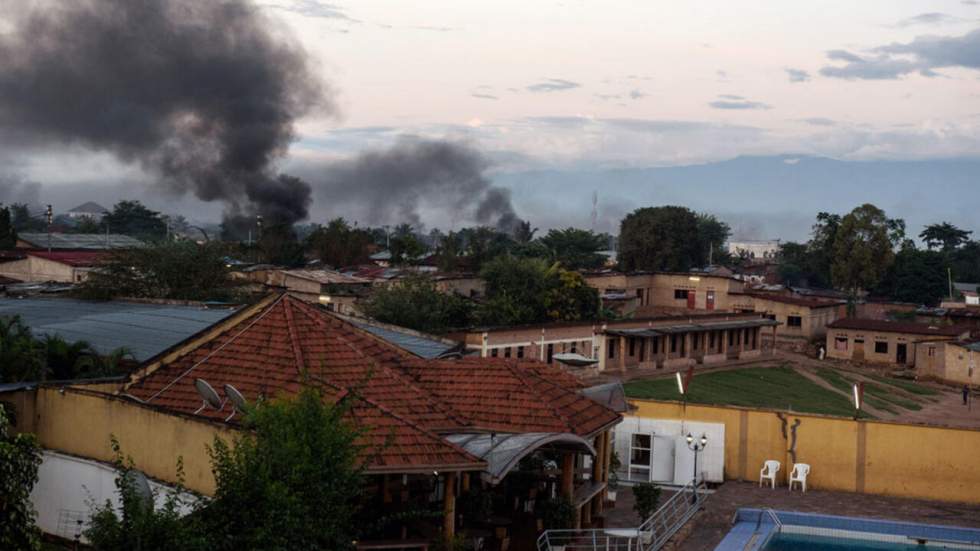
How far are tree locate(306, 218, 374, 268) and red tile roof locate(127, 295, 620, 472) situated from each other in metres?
78.7

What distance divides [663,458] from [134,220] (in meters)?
152

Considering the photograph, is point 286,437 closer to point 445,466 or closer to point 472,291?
point 445,466

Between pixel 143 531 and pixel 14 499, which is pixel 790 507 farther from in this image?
pixel 14 499

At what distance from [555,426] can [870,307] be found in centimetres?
7365

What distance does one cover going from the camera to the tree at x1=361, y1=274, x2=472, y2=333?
170 feet

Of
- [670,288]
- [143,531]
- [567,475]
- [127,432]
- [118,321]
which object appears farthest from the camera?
[670,288]

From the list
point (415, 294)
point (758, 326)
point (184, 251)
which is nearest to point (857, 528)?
point (415, 294)

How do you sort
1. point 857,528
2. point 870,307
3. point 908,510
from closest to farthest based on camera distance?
point 857,528, point 908,510, point 870,307

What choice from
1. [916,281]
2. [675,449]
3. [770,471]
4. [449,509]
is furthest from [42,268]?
[916,281]

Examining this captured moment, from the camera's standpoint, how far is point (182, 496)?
63.1 ft

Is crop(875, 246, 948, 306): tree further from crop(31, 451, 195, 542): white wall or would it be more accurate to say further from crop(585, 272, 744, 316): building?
crop(31, 451, 195, 542): white wall

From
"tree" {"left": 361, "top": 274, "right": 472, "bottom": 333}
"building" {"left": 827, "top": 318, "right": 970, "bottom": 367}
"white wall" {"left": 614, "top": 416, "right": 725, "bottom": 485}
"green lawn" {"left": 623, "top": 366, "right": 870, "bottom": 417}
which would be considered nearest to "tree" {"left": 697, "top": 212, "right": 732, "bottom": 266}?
"building" {"left": 827, "top": 318, "right": 970, "bottom": 367}

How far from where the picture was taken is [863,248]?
88.0 meters

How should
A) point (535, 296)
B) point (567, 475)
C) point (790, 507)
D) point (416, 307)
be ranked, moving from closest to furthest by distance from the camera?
1. point (567, 475)
2. point (790, 507)
3. point (416, 307)
4. point (535, 296)
